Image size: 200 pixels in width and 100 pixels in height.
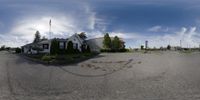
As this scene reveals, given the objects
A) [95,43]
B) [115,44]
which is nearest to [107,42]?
[115,44]

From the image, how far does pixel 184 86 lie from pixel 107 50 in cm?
4259

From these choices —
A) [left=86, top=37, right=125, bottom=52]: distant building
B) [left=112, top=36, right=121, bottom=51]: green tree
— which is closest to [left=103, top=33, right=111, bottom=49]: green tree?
A: [left=112, top=36, right=121, bottom=51]: green tree

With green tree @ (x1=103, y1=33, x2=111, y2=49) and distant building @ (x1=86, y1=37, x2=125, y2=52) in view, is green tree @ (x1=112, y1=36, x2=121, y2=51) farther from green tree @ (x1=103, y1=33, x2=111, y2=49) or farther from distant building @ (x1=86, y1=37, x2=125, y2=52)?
distant building @ (x1=86, y1=37, x2=125, y2=52)

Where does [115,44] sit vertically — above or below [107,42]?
below

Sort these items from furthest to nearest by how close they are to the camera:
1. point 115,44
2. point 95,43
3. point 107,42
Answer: point 95,43 → point 115,44 → point 107,42

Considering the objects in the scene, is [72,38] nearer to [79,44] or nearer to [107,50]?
[79,44]

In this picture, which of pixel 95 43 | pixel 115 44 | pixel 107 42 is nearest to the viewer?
pixel 107 42

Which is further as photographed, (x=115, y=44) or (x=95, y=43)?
(x=95, y=43)

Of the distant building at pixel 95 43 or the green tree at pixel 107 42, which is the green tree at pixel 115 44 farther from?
the distant building at pixel 95 43

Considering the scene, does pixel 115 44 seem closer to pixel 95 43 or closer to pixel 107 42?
pixel 107 42

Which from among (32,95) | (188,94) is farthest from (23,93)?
(188,94)

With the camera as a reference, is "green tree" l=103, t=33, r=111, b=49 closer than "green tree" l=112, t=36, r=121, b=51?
Yes

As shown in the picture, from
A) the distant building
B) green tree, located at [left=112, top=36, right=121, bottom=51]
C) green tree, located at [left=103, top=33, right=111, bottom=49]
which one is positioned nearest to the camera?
green tree, located at [left=103, top=33, right=111, bottom=49]

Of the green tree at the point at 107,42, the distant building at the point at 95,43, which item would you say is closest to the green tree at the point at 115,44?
the green tree at the point at 107,42
